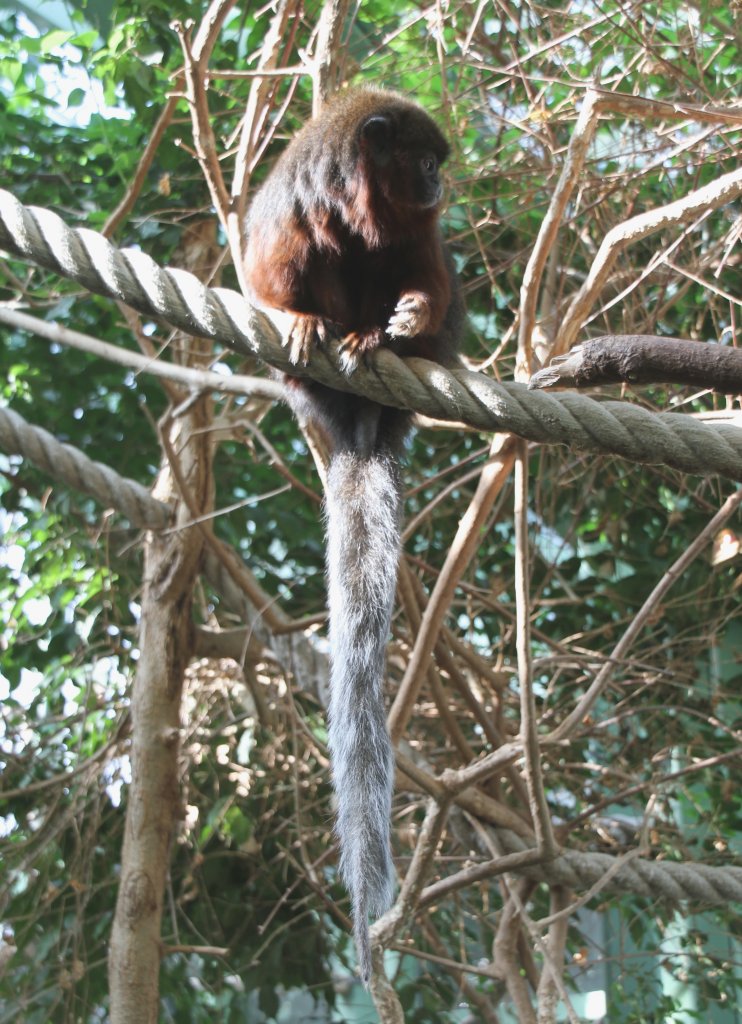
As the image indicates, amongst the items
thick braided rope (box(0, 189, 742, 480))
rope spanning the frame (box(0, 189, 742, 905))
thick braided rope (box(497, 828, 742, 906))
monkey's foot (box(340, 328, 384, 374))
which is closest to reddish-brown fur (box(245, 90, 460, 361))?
monkey's foot (box(340, 328, 384, 374))

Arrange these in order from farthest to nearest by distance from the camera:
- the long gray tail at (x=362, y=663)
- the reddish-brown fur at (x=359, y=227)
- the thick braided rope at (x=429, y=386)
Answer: the reddish-brown fur at (x=359, y=227) < the long gray tail at (x=362, y=663) < the thick braided rope at (x=429, y=386)

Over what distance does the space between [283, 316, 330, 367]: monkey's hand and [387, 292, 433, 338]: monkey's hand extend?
6.3 inches

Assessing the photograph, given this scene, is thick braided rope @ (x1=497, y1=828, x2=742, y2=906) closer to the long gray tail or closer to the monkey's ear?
the long gray tail

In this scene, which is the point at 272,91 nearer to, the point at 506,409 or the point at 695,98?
the point at 695,98

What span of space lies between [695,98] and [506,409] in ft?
5.13

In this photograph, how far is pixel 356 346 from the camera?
203 centimetres

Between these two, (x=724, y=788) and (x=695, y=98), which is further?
(x=724, y=788)

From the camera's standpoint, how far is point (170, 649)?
3021 mm

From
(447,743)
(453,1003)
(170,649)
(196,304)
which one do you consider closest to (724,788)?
(447,743)

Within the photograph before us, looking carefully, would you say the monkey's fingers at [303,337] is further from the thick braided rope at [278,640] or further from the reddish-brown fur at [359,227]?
the thick braided rope at [278,640]

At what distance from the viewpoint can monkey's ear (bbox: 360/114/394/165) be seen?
7.89 ft

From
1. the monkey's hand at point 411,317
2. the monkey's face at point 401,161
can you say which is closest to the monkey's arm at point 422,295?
the monkey's hand at point 411,317

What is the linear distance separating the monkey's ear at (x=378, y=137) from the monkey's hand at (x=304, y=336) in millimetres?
542

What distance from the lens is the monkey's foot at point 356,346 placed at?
197 cm
